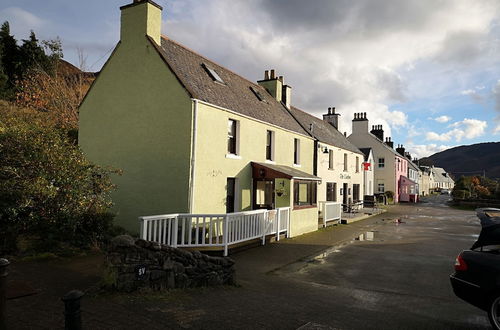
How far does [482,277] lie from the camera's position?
482 centimetres

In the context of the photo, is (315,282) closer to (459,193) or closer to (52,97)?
(52,97)

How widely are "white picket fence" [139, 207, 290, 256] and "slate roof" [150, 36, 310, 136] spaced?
459 cm

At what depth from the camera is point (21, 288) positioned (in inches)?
233

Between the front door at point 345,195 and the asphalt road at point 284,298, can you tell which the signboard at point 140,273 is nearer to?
the asphalt road at point 284,298

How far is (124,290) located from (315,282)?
4614mm

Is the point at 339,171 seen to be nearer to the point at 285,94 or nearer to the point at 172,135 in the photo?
the point at 285,94

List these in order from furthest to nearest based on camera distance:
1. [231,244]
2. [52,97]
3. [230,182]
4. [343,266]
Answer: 1. [52,97]
2. [230,182]
3. [231,244]
4. [343,266]

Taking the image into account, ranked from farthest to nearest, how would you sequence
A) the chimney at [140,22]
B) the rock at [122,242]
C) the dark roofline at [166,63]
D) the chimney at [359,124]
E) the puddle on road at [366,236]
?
1. the chimney at [359,124]
2. the puddle on road at [366,236]
3. the chimney at [140,22]
4. the dark roofline at [166,63]
5. the rock at [122,242]

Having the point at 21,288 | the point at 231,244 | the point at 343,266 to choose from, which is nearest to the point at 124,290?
the point at 21,288

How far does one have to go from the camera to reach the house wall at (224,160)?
1233 cm

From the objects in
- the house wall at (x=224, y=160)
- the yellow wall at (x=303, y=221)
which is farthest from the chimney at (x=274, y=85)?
the yellow wall at (x=303, y=221)

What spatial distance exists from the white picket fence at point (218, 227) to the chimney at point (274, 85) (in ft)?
36.1

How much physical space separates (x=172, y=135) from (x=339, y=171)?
57.1 feet

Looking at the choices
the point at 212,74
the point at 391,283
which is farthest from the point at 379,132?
the point at 391,283
